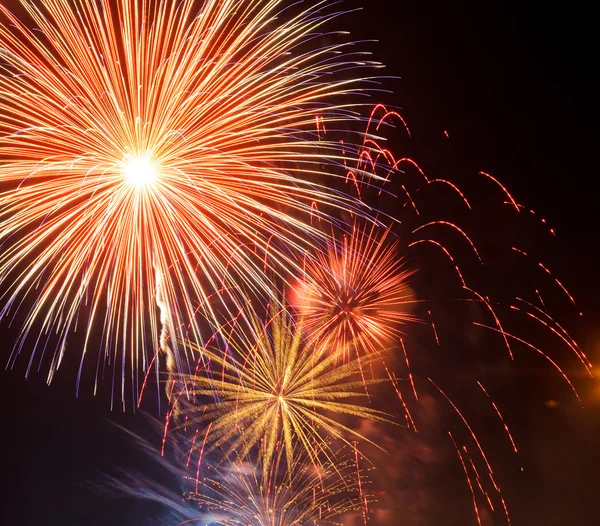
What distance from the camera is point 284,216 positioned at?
10.5m

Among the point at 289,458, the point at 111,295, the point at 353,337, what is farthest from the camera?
the point at 289,458

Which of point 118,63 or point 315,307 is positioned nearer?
point 118,63

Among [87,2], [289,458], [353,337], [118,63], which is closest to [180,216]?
[118,63]

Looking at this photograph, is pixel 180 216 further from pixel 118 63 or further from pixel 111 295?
pixel 118 63

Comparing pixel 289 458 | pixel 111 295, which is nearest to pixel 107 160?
pixel 111 295

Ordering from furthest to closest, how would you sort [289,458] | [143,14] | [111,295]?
1. [289,458]
2. [111,295]
3. [143,14]

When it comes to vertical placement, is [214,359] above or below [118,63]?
below

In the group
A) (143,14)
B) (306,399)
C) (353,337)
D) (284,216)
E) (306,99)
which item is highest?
(143,14)

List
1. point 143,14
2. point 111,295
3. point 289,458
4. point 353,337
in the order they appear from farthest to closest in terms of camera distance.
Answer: point 289,458 < point 353,337 < point 111,295 < point 143,14

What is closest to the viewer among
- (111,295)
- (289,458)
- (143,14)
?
(143,14)

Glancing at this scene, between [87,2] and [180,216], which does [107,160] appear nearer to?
[180,216]

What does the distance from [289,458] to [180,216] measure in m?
6.58

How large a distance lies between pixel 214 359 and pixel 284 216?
13.6 ft

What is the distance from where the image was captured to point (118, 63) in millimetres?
9523
